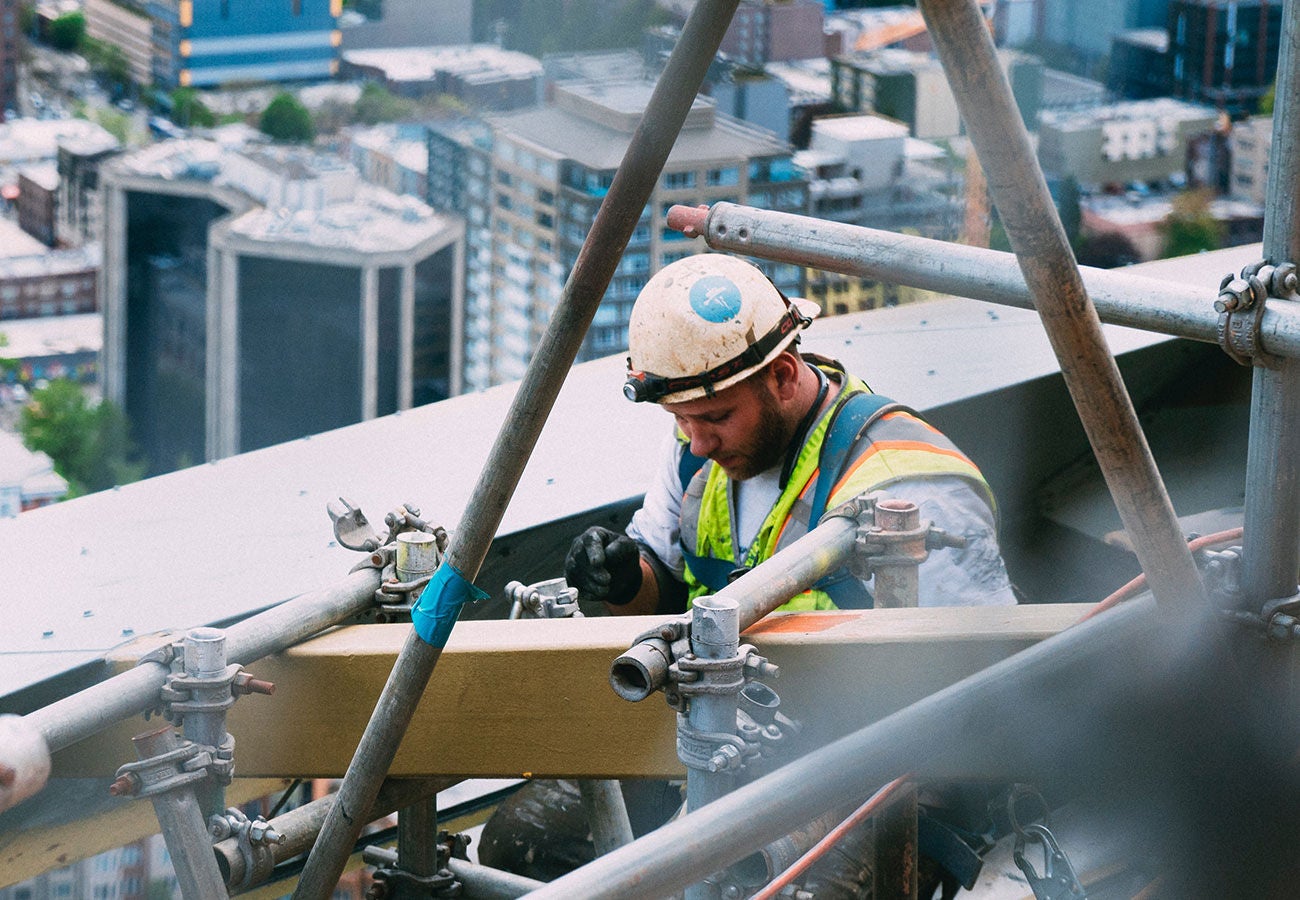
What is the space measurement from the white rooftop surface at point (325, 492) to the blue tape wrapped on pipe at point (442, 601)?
2.23 feet

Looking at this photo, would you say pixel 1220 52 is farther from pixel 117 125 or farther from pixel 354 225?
pixel 117 125

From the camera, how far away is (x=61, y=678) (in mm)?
3273

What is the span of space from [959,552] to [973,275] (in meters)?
1.30

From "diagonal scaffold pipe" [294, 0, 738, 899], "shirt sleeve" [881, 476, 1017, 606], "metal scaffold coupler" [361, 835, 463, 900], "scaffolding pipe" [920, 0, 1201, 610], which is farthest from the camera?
"shirt sleeve" [881, 476, 1017, 606]

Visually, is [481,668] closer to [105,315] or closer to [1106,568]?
[1106,568]

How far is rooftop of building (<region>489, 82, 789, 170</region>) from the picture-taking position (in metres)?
24.6

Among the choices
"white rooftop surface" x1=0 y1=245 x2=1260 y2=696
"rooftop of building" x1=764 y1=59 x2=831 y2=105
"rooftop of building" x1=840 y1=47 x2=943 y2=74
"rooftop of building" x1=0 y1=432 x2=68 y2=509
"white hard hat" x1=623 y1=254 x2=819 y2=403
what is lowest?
"rooftop of building" x1=0 y1=432 x2=68 y2=509

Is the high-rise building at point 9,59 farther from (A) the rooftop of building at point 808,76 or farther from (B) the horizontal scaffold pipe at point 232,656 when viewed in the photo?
(B) the horizontal scaffold pipe at point 232,656

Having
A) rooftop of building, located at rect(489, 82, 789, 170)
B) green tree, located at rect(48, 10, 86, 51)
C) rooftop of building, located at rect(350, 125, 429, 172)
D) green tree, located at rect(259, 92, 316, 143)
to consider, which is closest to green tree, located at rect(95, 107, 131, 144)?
green tree, located at rect(48, 10, 86, 51)

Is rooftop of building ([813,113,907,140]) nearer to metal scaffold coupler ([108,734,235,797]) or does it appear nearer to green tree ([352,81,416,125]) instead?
green tree ([352,81,416,125])

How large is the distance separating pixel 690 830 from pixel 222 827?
1.22m

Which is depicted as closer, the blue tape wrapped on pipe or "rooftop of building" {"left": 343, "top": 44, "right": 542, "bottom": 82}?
the blue tape wrapped on pipe

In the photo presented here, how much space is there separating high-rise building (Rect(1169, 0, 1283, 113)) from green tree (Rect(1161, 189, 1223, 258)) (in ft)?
12.5

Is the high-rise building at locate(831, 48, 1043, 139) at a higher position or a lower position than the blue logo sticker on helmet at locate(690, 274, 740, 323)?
lower
